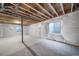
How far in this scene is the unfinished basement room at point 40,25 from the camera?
5.81 ft

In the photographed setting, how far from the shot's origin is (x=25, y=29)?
195 cm

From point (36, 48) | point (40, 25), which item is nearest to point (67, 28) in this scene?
point (40, 25)

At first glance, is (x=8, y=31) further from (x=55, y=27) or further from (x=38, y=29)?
(x=55, y=27)

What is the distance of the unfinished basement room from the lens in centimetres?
177

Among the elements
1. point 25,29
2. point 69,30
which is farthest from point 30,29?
point 69,30

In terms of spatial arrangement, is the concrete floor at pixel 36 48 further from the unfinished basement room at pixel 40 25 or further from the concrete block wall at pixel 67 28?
the concrete block wall at pixel 67 28

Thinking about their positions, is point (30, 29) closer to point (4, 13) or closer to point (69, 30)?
point (4, 13)

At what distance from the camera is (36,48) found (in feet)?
6.31

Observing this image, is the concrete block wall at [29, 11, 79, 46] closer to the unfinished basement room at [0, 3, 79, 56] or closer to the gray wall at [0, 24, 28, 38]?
the unfinished basement room at [0, 3, 79, 56]

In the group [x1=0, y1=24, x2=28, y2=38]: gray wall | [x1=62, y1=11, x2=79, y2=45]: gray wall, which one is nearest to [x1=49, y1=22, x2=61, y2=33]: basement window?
[x1=62, y1=11, x2=79, y2=45]: gray wall

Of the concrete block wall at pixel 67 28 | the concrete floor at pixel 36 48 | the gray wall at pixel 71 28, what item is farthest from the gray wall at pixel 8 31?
the gray wall at pixel 71 28

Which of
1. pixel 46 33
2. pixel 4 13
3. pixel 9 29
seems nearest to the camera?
pixel 4 13

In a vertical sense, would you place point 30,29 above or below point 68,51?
above

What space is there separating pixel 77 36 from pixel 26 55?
127 centimetres
